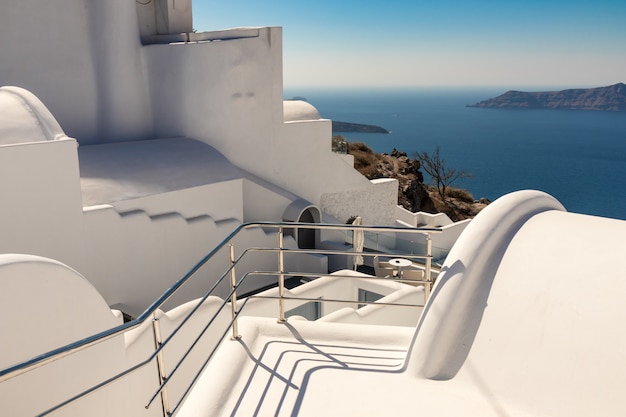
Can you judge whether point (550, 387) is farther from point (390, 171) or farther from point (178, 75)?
point (390, 171)

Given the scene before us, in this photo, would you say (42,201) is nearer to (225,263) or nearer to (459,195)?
(225,263)

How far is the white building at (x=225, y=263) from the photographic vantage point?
3076 millimetres

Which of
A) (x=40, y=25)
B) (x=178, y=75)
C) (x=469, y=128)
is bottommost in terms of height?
(x=469, y=128)

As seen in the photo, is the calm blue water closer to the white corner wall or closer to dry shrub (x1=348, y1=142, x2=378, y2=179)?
dry shrub (x1=348, y1=142, x2=378, y2=179)

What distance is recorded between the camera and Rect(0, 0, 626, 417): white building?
3.08 meters

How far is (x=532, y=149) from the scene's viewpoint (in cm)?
10756

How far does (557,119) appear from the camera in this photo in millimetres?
164750

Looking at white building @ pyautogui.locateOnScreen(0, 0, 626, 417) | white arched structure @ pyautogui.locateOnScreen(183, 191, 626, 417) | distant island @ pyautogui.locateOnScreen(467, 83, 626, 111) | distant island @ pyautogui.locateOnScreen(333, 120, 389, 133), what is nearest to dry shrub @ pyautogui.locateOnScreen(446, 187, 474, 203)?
white building @ pyautogui.locateOnScreen(0, 0, 626, 417)

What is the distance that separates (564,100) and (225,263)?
194 meters

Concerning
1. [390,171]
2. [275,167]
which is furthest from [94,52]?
[390,171]

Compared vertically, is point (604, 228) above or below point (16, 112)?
below

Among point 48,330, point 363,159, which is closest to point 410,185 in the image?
point 363,159

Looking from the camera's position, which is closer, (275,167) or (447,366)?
(447,366)

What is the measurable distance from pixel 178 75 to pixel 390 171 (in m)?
19.7
